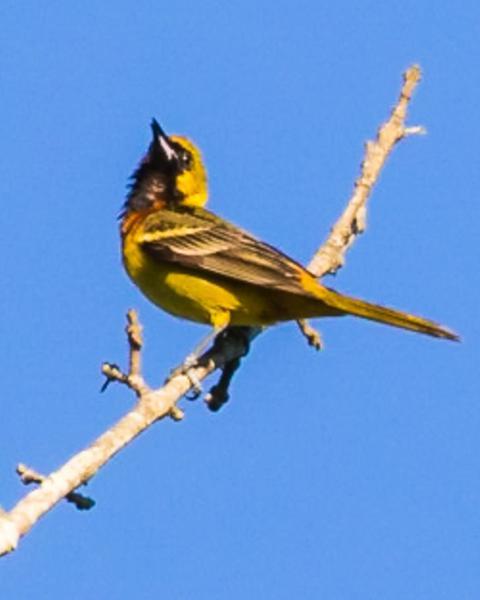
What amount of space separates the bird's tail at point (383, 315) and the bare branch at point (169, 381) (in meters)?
0.48

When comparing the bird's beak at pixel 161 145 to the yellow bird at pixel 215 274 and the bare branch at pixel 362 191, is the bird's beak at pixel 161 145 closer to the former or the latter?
the yellow bird at pixel 215 274

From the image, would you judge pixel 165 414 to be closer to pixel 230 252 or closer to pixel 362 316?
pixel 362 316

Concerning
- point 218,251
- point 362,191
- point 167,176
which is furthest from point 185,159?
point 362,191

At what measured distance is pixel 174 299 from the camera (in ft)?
32.1

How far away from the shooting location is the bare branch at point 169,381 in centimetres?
572

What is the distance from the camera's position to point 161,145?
434 inches

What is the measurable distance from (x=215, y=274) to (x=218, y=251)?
7.8 inches

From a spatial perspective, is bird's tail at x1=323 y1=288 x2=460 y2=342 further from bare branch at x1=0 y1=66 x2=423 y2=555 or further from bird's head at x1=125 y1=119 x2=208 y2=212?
bird's head at x1=125 y1=119 x2=208 y2=212

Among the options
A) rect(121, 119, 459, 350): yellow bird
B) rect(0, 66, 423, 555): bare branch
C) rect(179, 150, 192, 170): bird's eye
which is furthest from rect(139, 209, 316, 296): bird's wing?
rect(179, 150, 192, 170): bird's eye


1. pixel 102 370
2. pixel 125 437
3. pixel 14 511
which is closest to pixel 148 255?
pixel 102 370

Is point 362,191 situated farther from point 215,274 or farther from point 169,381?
point 169,381

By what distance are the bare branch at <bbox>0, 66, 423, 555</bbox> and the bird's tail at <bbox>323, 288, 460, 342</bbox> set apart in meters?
0.48

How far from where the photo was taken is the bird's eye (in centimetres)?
1112

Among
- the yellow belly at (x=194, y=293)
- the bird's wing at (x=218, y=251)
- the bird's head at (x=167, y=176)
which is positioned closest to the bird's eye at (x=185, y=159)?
the bird's head at (x=167, y=176)
